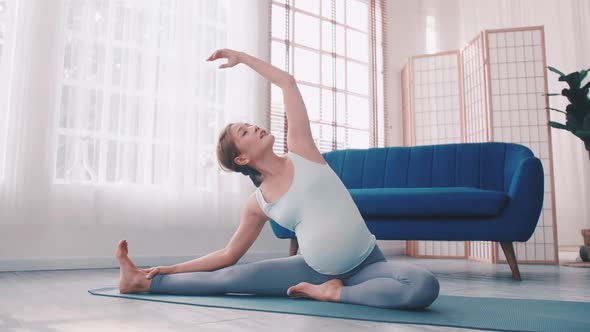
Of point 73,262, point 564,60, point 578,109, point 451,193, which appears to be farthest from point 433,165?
point 564,60

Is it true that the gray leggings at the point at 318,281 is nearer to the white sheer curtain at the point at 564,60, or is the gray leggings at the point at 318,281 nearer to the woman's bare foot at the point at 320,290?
the woman's bare foot at the point at 320,290

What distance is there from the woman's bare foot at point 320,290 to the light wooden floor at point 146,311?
21 cm

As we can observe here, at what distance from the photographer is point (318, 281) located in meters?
1.64

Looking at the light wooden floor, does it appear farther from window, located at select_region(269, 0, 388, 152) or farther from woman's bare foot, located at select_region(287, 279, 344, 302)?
window, located at select_region(269, 0, 388, 152)

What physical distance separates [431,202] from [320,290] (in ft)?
4.09

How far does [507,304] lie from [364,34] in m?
4.04

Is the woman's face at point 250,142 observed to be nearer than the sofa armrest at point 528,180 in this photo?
Yes

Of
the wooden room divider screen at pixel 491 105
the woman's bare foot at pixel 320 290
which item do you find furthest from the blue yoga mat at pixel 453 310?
the wooden room divider screen at pixel 491 105

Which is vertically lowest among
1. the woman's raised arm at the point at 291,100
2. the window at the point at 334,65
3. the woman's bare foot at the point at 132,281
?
the woman's bare foot at the point at 132,281

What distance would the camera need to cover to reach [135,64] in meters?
3.37

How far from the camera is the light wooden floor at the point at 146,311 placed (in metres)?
1.18

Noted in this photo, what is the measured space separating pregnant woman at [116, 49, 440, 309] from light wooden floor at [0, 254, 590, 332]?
0.22 meters

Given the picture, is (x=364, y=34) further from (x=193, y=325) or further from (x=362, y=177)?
(x=193, y=325)

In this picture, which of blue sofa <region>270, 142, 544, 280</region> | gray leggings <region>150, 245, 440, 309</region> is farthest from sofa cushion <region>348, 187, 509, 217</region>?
gray leggings <region>150, 245, 440, 309</region>
